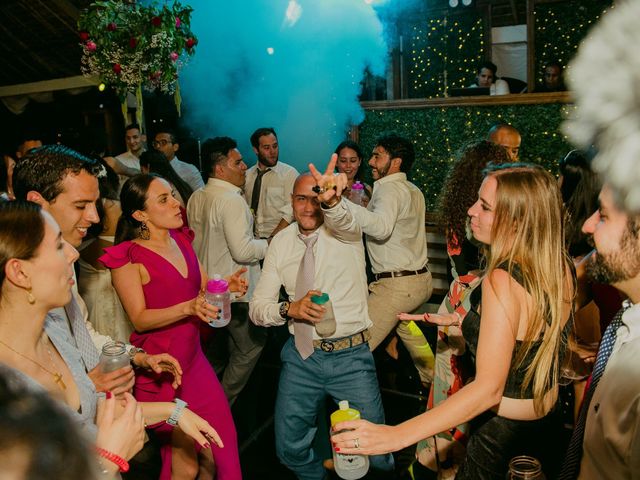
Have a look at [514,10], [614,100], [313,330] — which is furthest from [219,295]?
[514,10]

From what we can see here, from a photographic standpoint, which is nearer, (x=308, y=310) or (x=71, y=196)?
(x=71, y=196)

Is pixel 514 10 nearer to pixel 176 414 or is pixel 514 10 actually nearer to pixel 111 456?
pixel 176 414

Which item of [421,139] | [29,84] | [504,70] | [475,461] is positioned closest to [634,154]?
[475,461]

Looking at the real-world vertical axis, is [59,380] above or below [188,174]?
below

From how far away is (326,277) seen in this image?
115 inches

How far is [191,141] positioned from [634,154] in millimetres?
10347

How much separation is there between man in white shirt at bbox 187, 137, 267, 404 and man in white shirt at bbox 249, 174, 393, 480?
3.34 ft

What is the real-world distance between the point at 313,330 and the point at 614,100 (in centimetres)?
186

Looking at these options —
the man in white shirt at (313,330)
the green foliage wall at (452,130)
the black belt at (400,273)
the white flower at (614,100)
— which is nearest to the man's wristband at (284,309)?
the man in white shirt at (313,330)

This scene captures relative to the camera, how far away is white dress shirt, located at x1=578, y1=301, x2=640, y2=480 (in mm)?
1428

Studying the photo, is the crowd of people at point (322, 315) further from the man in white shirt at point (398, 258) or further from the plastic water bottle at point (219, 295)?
the plastic water bottle at point (219, 295)

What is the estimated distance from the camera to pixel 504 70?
34.4 ft

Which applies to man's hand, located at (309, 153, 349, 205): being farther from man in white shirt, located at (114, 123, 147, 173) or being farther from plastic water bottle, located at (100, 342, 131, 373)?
man in white shirt, located at (114, 123, 147, 173)

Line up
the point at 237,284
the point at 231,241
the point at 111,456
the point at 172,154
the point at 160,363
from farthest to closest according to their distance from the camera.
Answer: the point at 172,154
the point at 231,241
the point at 237,284
the point at 160,363
the point at 111,456
